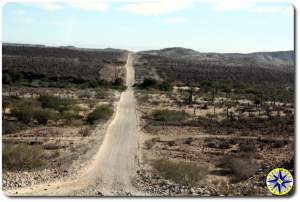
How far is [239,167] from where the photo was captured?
17.0 m

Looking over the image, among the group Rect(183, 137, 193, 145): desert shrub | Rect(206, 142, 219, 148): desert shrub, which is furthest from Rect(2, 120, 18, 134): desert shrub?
Rect(206, 142, 219, 148): desert shrub

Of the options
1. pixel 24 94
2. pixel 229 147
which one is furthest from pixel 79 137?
pixel 24 94

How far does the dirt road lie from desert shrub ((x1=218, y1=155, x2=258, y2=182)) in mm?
3899

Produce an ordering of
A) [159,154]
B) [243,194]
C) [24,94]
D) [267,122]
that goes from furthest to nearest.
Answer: [24,94], [267,122], [159,154], [243,194]

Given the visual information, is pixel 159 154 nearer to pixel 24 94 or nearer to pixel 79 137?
pixel 79 137

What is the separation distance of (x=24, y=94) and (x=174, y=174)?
3057 cm

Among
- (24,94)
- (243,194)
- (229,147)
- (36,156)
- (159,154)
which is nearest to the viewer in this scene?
(243,194)

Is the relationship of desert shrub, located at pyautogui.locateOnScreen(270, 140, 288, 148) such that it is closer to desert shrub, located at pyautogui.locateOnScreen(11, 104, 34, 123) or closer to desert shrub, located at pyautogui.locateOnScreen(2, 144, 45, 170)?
desert shrub, located at pyautogui.locateOnScreen(2, 144, 45, 170)

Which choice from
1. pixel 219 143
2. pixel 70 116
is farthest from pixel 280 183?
pixel 70 116

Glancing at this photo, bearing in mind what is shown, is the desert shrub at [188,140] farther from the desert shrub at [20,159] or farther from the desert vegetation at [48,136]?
the desert shrub at [20,159]

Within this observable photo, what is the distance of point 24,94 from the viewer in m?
42.8

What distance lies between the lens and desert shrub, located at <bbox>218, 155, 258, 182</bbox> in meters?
16.6

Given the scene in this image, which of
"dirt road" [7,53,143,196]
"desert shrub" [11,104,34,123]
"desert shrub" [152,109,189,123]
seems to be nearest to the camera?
"dirt road" [7,53,143,196]

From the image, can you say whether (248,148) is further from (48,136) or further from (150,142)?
(48,136)
